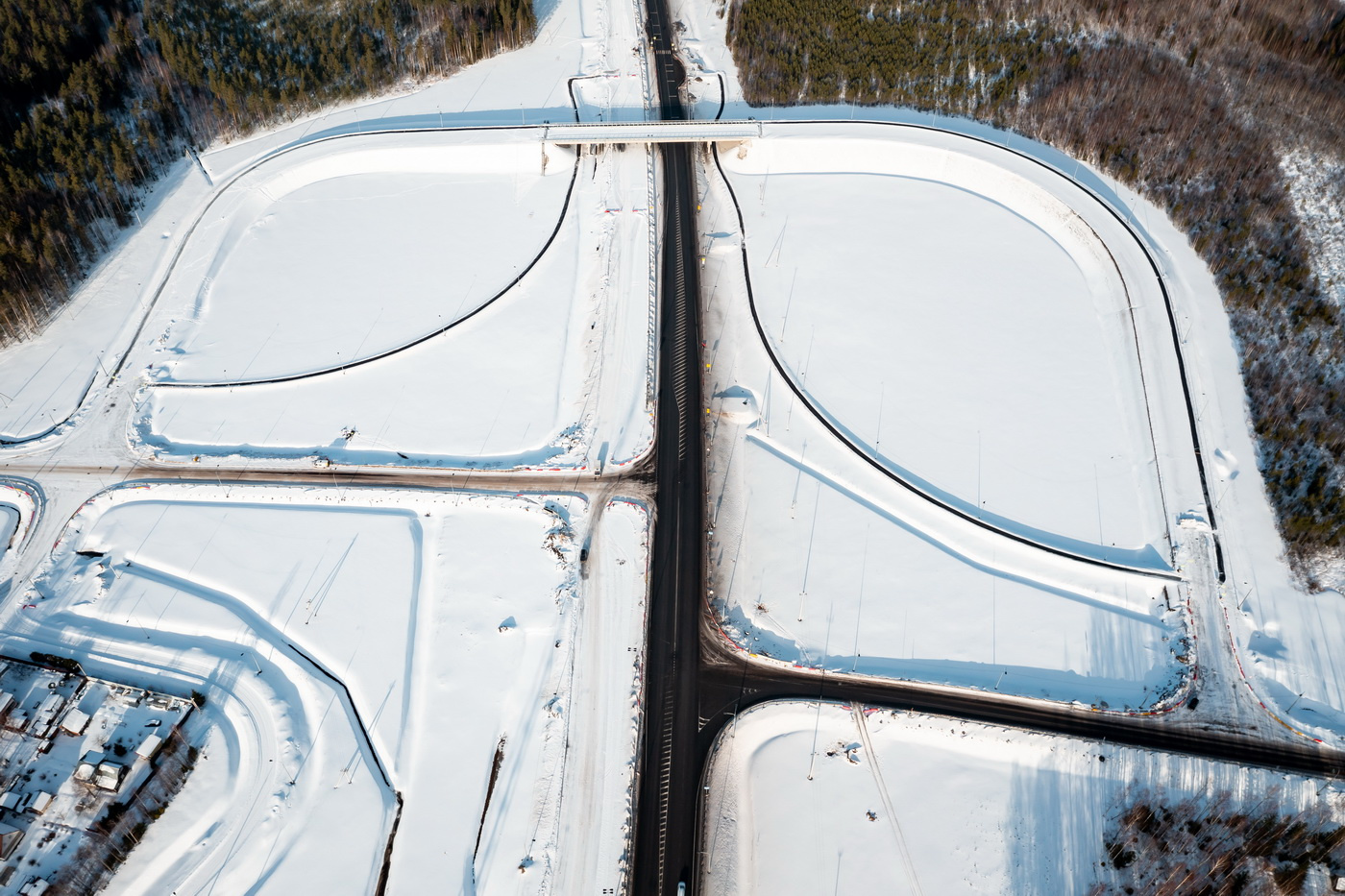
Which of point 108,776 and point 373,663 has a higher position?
point 373,663

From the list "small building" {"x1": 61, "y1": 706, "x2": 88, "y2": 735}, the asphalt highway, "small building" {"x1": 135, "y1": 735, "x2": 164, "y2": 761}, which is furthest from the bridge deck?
"small building" {"x1": 61, "y1": 706, "x2": 88, "y2": 735}

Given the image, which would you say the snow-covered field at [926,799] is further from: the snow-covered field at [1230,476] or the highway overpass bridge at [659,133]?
the highway overpass bridge at [659,133]

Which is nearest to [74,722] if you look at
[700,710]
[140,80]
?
[700,710]

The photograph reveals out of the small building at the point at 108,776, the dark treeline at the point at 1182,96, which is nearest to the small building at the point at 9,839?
the small building at the point at 108,776

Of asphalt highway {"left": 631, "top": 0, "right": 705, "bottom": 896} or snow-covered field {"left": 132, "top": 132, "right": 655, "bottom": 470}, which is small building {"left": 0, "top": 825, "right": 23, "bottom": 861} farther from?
asphalt highway {"left": 631, "top": 0, "right": 705, "bottom": 896}

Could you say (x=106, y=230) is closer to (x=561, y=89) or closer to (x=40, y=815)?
(x=561, y=89)

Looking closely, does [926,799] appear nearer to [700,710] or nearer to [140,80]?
[700,710]
